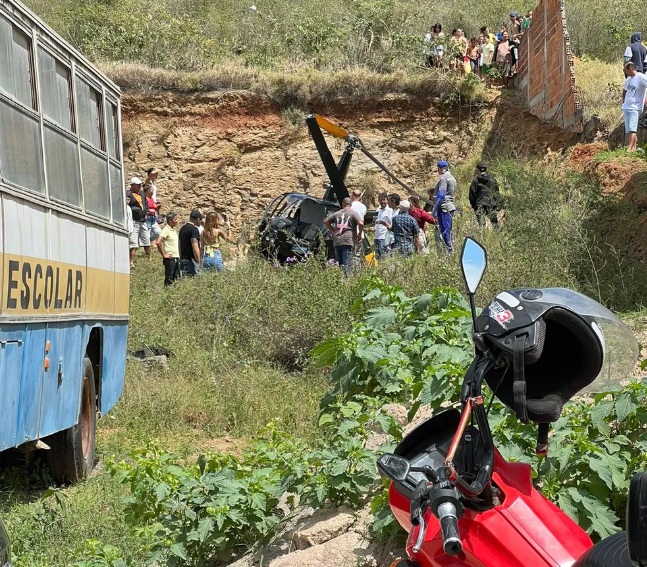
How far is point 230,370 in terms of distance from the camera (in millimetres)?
12195

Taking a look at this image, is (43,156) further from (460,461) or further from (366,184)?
(366,184)

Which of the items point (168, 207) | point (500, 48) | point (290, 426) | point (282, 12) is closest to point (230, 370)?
point (290, 426)

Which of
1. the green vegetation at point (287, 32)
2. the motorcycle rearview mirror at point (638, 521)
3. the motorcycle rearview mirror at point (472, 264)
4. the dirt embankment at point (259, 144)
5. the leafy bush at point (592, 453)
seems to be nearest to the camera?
the motorcycle rearview mirror at point (638, 521)

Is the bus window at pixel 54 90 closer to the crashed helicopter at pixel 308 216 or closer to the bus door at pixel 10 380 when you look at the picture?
the bus door at pixel 10 380

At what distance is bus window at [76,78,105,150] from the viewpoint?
8.55 meters

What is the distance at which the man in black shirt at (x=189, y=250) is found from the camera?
1658cm

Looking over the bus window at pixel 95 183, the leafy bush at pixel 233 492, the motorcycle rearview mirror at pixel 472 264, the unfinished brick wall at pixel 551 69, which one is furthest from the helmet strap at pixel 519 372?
the unfinished brick wall at pixel 551 69

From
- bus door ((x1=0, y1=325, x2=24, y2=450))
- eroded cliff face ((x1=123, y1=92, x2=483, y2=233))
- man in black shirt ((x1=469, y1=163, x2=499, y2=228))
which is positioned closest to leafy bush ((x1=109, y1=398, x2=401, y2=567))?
bus door ((x1=0, y1=325, x2=24, y2=450))

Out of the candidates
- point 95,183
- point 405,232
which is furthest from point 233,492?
point 405,232

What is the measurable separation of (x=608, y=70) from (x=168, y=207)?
11.6 meters

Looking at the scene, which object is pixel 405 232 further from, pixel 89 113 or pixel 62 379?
pixel 62 379

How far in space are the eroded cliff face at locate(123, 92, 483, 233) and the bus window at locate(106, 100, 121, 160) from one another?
692 inches

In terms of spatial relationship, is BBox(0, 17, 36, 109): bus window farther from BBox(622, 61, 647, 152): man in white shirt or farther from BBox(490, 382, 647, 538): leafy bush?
BBox(622, 61, 647, 152): man in white shirt

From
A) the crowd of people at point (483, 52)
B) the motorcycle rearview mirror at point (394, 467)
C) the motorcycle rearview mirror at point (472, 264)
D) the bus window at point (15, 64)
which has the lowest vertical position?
the motorcycle rearview mirror at point (394, 467)
